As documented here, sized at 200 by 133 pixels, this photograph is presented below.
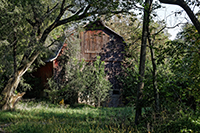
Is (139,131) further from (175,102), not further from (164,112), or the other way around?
(175,102)

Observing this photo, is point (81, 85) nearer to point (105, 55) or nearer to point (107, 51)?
point (105, 55)

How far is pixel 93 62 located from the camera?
1673 centimetres

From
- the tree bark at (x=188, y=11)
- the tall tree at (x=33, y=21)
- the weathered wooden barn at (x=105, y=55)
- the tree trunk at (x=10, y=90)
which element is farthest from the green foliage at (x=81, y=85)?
the tree bark at (x=188, y=11)

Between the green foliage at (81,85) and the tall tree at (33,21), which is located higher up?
the tall tree at (33,21)

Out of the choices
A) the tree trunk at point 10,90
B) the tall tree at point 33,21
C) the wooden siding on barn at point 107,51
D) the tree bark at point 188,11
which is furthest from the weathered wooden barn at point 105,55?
the tree bark at point 188,11

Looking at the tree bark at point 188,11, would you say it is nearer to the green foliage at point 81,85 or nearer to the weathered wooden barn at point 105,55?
the green foliage at point 81,85

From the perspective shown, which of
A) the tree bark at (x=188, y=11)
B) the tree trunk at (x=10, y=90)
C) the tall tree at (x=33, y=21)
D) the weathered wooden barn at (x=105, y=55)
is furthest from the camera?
the weathered wooden barn at (x=105, y=55)

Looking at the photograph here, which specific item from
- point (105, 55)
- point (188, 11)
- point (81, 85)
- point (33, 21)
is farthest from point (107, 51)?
point (188, 11)

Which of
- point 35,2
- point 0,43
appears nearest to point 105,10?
point 35,2

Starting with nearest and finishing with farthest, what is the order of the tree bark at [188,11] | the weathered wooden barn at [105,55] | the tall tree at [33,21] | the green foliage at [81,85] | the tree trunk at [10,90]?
the tree bark at [188,11] → the tall tree at [33,21] → the tree trunk at [10,90] → the green foliage at [81,85] → the weathered wooden barn at [105,55]

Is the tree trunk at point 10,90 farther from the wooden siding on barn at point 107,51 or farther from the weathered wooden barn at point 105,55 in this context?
the wooden siding on barn at point 107,51

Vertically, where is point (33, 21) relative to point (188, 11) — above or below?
above

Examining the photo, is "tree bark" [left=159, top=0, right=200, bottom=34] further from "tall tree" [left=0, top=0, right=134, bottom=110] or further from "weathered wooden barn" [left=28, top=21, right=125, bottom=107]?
"weathered wooden barn" [left=28, top=21, right=125, bottom=107]

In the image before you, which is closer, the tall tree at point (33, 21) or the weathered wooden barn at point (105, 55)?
the tall tree at point (33, 21)
